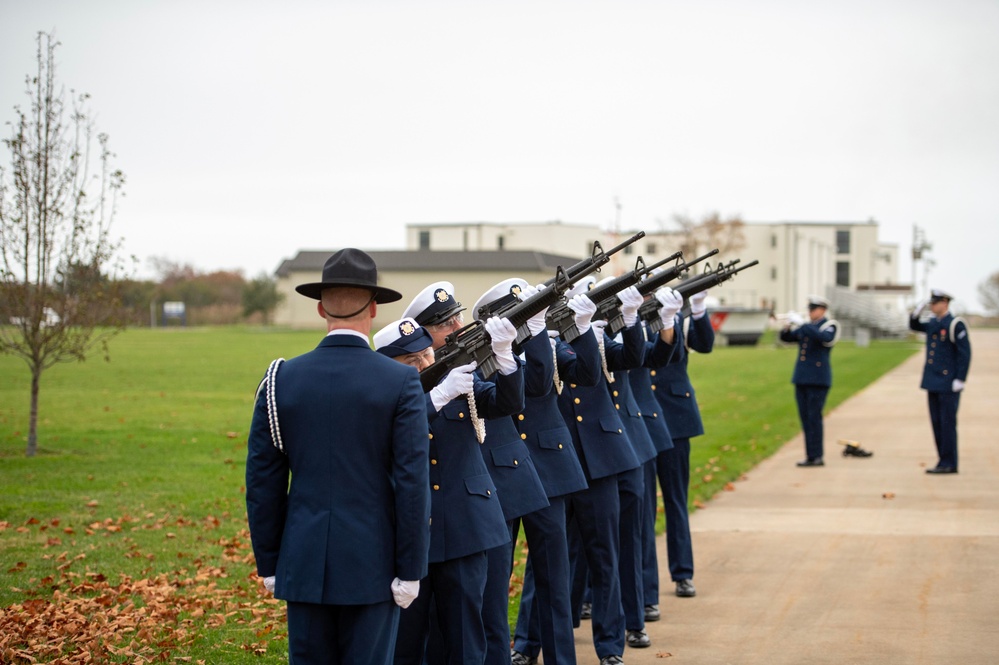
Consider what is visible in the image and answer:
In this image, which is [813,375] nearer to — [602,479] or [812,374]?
[812,374]

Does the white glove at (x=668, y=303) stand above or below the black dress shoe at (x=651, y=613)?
above

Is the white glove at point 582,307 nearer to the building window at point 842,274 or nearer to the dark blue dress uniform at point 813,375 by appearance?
the dark blue dress uniform at point 813,375

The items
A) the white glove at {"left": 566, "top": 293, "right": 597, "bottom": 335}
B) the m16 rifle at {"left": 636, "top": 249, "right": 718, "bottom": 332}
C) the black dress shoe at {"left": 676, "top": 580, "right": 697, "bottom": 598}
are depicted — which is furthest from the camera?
the black dress shoe at {"left": 676, "top": 580, "right": 697, "bottom": 598}

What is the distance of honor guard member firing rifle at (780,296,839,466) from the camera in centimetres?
1423

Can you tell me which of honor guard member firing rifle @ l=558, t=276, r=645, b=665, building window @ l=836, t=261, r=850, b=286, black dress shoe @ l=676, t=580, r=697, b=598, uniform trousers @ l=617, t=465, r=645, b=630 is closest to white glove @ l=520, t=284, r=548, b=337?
honor guard member firing rifle @ l=558, t=276, r=645, b=665

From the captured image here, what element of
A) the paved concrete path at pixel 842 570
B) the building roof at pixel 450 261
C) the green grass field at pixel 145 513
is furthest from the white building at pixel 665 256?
the paved concrete path at pixel 842 570

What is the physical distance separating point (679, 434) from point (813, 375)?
6.86 metres

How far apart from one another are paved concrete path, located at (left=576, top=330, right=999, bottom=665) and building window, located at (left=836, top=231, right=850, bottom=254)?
9928 cm

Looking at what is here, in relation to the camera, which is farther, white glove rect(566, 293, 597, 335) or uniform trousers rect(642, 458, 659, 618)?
uniform trousers rect(642, 458, 659, 618)

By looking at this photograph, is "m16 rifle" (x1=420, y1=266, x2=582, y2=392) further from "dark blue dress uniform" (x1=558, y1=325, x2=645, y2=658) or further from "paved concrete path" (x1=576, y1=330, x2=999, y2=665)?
"paved concrete path" (x1=576, y1=330, x2=999, y2=665)

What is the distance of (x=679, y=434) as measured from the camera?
8.05m

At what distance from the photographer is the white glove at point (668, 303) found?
711 cm

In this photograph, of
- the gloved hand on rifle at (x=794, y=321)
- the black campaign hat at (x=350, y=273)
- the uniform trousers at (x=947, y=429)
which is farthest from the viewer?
the gloved hand on rifle at (x=794, y=321)

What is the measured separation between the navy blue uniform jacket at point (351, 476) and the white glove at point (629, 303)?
2772 mm
